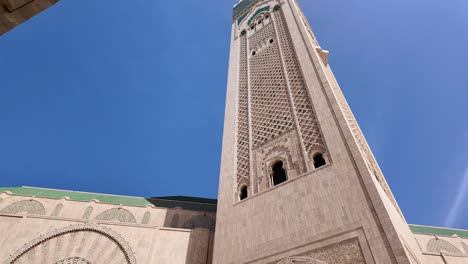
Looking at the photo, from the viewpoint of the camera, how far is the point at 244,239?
457cm

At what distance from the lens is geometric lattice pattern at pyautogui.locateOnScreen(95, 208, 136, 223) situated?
28.2ft

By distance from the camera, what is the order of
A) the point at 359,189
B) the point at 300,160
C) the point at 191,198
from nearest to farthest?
1. the point at 359,189
2. the point at 300,160
3. the point at 191,198

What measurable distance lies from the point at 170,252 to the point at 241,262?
215 centimetres

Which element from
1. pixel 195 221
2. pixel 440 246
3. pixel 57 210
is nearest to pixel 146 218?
pixel 195 221

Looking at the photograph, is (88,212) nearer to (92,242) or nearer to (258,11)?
(92,242)

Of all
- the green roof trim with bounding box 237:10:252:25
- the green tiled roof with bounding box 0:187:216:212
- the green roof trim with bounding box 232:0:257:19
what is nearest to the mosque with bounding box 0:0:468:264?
the green tiled roof with bounding box 0:187:216:212

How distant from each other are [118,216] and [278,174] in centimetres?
586

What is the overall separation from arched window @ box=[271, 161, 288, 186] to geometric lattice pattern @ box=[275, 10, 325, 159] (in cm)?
67

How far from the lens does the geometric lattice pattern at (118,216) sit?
8594 mm

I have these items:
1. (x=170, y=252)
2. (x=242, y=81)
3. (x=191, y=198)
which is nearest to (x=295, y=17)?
(x=242, y=81)

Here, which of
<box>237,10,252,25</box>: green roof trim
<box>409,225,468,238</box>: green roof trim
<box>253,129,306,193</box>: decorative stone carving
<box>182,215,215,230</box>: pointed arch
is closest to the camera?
<box>253,129,306,193</box>: decorative stone carving

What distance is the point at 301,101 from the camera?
605 centimetres

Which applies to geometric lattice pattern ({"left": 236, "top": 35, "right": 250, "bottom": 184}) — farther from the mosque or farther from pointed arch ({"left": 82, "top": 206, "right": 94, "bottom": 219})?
pointed arch ({"left": 82, "top": 206, "right": 94, "bottom": 219})

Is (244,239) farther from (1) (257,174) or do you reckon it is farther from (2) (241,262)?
(1) (257,174)
